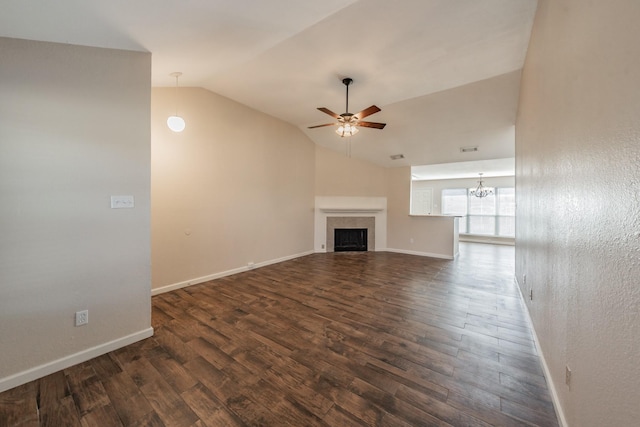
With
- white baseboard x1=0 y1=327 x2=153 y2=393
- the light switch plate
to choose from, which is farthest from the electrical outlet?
the light switch plate

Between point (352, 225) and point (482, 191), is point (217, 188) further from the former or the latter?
point (482, 191)

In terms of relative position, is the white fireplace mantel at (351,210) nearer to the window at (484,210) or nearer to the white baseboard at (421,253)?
the white baseboard at (421,253)

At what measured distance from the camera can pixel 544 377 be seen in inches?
72.4

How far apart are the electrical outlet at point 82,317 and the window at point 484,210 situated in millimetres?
9696

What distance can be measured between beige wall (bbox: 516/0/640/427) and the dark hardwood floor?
1.62ft

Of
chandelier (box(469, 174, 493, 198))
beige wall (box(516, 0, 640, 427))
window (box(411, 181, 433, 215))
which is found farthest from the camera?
window (box(411, 181, 433, 215))

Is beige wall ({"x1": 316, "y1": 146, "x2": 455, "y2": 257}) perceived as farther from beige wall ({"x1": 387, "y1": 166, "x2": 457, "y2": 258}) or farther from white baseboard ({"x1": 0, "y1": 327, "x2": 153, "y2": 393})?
white baseboard ({"x1": 0, "y1": 327, "x2": 153, "y2": 393})

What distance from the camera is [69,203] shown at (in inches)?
77.4

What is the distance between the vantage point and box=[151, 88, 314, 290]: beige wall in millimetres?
3533

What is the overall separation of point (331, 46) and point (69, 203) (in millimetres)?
2825

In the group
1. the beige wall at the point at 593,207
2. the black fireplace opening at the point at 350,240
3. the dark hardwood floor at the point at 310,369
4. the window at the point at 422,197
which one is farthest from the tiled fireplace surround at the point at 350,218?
the beige wall at the point at 593,207

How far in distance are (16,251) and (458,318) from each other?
4.01 metres

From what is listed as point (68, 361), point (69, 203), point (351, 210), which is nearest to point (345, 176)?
point (351, 210)

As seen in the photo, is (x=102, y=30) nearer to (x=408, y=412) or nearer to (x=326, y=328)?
(x=326, y=328)
